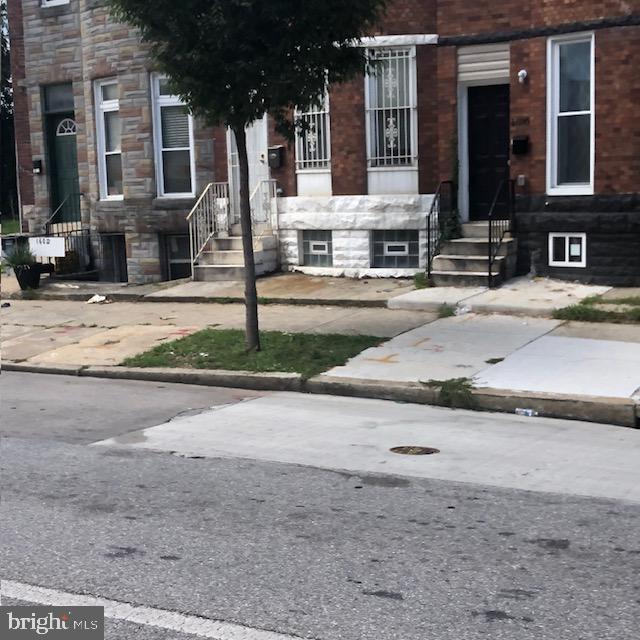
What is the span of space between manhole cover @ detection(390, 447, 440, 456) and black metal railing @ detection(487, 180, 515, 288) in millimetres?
6860

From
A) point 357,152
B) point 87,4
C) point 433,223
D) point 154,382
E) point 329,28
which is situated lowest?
point 154,382

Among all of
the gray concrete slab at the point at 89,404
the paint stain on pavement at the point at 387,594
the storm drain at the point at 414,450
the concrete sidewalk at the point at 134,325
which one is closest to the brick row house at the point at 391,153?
the concrete sidewalk at the point at 134,325

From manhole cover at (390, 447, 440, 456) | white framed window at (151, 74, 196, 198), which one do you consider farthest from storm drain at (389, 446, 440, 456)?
white framed window at (151, 74, 196, 198)

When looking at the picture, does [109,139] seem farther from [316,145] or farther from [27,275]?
[316,145]

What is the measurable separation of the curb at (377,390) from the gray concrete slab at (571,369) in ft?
0.79

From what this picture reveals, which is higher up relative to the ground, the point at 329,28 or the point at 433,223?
the point at 329,28

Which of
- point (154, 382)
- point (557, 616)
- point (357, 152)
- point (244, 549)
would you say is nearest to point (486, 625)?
point (557, 616)

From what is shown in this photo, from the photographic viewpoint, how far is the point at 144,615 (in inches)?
181

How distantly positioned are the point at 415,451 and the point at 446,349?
3.73m

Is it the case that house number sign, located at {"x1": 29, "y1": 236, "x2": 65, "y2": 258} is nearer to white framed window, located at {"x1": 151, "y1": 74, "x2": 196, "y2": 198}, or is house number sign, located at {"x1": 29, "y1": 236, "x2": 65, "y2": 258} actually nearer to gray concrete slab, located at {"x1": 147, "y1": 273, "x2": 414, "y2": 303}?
white framed window, located at {"x1": 151, "y1": 74, "x2": 196, "y2": 198}

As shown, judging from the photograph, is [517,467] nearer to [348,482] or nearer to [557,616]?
[348,482]

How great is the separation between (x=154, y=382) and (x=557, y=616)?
7209 millimetres

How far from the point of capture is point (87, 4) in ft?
62.0
